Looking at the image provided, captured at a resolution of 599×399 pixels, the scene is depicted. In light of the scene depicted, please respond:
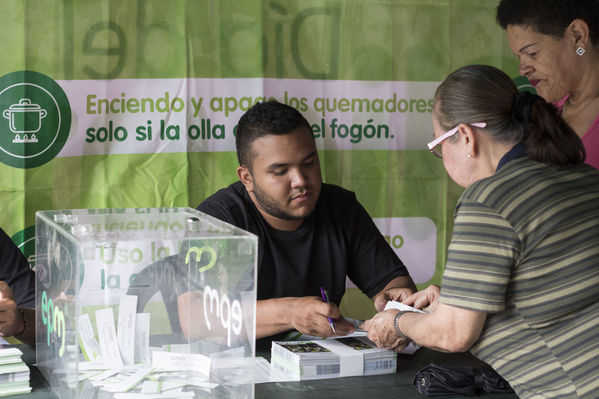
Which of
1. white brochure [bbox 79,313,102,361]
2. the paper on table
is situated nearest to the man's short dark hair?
the paper on table

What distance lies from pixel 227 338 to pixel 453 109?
70 centimetres

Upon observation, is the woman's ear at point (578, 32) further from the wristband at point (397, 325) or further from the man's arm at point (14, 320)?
the man's arm at point (14, 320)

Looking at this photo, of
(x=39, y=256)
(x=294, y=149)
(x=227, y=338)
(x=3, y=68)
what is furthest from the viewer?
(x=3, y=68)

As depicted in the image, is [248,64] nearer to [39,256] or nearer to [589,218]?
[39,256]

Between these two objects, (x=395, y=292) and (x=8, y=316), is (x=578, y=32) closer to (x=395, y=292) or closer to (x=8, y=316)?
(x=395, y=292)

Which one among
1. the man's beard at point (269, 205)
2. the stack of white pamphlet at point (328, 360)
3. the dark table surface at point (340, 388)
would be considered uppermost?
the man's beard at point (269, 205)

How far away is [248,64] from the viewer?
3410 millimetres

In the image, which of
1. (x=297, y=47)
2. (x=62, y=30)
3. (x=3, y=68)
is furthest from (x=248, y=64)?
(x=3, y=68)

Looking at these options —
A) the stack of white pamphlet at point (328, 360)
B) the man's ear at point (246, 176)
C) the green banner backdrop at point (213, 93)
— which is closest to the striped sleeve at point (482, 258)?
the stack of white pamphlet at point (328, 360)

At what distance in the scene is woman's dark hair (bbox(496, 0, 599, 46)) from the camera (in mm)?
2533

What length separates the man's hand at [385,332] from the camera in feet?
6.23

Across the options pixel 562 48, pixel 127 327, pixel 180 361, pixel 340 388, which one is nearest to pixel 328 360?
pixel 340 388

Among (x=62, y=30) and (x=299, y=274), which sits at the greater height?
(x=62, y=30)

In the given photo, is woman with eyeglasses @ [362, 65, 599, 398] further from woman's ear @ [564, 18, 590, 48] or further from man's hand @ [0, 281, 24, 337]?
man's hand @ [0, 281, 24, 337]
